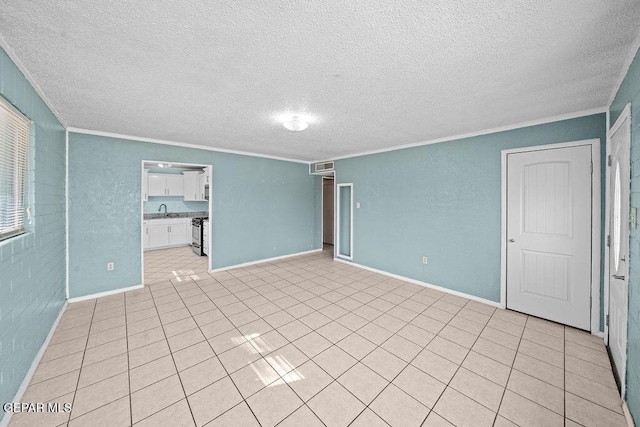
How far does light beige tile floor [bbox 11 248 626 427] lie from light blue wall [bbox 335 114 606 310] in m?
0.59

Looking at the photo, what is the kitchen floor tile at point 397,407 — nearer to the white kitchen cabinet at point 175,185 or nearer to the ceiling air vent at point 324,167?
the ceiling air vent at point 324,167

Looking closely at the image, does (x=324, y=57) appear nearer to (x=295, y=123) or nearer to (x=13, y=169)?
(x=295, y=123)

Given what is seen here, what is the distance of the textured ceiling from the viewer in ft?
4.33

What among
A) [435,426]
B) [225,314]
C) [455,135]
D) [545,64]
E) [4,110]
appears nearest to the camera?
[435,426]

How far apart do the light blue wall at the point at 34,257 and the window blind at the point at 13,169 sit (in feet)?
0.27

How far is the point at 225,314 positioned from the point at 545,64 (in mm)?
3974

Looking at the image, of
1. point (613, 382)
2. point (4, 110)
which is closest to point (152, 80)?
point (4, 110)

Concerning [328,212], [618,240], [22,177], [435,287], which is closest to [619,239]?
[618,240]

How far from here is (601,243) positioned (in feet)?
8.51

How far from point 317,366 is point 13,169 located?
9.46 ft

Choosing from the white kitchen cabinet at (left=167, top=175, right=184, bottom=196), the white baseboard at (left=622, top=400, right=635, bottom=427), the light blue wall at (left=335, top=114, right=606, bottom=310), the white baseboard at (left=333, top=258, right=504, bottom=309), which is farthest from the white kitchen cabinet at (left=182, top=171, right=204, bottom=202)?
the white baseboard at (left=622, top=400, right=635, bottom=427)

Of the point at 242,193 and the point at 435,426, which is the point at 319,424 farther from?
the point at 242,193

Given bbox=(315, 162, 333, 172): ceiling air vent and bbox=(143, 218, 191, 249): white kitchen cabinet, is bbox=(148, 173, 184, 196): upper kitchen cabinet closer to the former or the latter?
bbox=(143, 218, 191, 249): white kitchen cabinet

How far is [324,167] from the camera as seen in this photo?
598 centimetres
